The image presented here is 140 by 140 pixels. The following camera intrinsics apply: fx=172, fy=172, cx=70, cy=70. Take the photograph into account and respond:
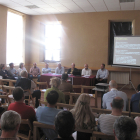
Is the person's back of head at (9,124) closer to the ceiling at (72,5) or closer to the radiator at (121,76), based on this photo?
the ceiling at (72,5)

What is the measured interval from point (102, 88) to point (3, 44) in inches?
210

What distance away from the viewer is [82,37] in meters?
8.70

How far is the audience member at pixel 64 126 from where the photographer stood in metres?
1.42

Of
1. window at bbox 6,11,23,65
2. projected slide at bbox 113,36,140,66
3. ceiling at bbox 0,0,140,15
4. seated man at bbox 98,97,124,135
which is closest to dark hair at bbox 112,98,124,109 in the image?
seated man at bbox 98,97,124,135

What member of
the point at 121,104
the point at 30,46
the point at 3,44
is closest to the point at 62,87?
the point at 121,104

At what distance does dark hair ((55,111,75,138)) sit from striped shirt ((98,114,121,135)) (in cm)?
72

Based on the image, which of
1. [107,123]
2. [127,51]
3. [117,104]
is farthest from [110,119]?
[127,51]

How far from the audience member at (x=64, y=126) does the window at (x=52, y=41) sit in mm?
7897

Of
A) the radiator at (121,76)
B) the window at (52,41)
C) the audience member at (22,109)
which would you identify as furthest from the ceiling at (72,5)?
the audience member at (22,109)

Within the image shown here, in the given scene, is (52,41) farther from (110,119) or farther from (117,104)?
(110,119)

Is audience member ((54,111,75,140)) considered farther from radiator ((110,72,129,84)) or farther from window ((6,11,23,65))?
window ((6,11,23,65))

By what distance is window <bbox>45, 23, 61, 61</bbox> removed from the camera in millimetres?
9312

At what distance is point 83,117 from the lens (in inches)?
87.4

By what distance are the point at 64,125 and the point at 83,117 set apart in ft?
2.69
